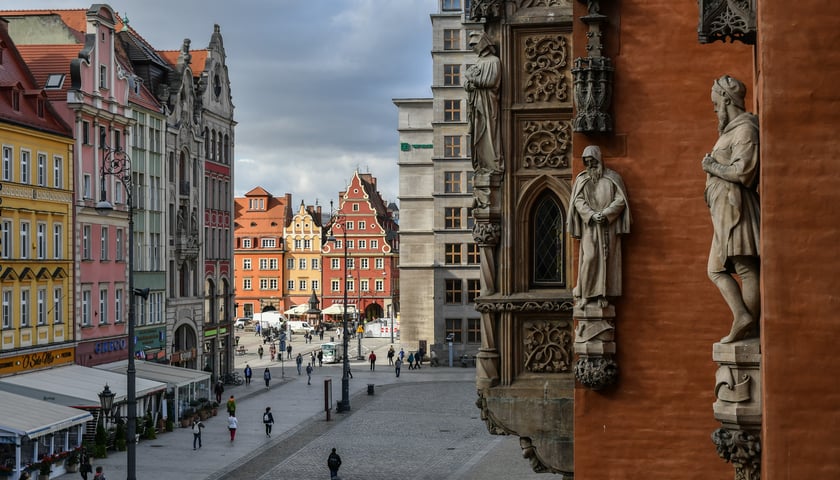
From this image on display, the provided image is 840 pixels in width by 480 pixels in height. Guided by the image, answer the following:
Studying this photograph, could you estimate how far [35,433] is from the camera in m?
34.5

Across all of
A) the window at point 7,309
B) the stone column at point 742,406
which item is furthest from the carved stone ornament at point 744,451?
the window at point 7,309

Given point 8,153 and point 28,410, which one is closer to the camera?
point 28,410

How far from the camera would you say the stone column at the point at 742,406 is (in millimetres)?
7492

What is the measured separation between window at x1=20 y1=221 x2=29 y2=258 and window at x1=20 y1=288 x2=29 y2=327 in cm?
129

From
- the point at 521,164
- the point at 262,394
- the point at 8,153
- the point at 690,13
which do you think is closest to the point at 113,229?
the point at 8,153

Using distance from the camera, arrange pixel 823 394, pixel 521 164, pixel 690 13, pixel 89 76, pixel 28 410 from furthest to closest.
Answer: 1. pixel 89 76
2. pixel 28 410
3. pixel 521 164
4. pixel 690 13
5. pixel 823 394

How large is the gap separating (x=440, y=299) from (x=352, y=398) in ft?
55.0

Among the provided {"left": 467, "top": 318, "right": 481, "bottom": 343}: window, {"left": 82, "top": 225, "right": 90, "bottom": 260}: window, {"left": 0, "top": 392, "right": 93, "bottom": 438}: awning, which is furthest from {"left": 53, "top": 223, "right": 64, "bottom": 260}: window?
{"left": 467, "top": 318, "right": 481, "bottom": 343}: window

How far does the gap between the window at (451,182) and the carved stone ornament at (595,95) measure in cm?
6358

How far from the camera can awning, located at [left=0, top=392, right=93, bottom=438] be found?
3425 cm

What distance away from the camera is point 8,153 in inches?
1700

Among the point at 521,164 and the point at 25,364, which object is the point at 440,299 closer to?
the point at 25,364

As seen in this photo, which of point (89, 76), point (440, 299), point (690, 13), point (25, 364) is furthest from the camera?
point (440, 299)

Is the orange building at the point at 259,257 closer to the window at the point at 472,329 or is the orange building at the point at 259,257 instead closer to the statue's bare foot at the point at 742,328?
the window at the point at 472,329
